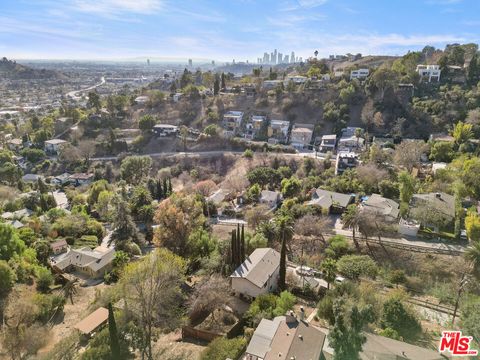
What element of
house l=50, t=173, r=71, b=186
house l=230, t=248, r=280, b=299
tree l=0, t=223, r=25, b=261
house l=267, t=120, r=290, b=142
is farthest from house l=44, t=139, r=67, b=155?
house l=230, t=248, r=280, b=299

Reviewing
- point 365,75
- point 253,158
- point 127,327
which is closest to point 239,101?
point 253,158

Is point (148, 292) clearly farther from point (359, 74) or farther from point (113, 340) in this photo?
point (359, 74)

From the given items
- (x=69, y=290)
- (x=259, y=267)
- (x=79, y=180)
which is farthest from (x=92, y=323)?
(x=79, y=180)

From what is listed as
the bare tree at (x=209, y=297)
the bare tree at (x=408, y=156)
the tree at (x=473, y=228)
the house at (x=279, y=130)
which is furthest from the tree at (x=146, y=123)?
the tree at (x=473, y=228)

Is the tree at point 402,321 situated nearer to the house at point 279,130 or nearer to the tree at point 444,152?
the tree at point 444,152

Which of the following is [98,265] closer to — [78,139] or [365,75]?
[78,139]

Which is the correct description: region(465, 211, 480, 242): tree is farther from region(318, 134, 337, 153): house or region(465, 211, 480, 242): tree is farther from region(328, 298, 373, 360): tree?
region(318, 134, 337, 153): house
